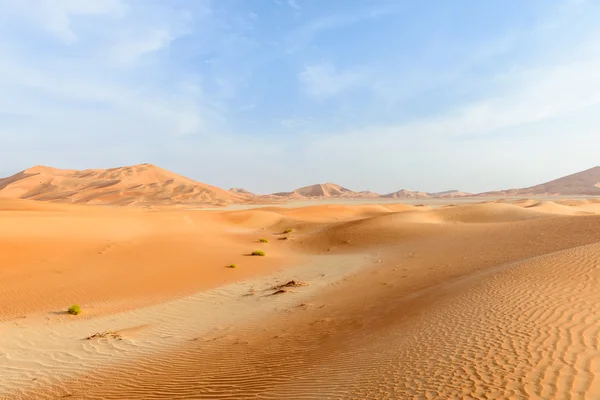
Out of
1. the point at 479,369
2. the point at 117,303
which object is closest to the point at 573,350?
the point at 479,369

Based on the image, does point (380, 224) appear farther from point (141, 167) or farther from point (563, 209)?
point (141, 167)

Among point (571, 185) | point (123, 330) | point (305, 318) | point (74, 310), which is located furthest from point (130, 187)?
point (571, 185)

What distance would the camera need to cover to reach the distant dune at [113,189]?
9975cm

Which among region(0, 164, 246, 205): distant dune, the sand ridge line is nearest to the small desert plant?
the sand ridge line

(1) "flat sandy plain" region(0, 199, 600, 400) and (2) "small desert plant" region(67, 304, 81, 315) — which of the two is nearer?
(1) "flat sandy plain" region(0, 199, 600, 400)

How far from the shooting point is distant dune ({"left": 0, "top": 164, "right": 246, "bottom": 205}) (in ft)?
327

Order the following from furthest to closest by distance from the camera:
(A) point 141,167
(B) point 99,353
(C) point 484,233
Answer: (A) point 141,167, (C) point 484,233, (B) point 99,353

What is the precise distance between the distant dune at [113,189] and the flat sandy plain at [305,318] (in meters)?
80.1

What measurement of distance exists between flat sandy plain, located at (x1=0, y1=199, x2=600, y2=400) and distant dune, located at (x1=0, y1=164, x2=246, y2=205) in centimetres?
8007

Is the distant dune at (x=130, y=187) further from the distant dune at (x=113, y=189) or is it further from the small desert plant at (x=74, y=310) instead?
the small desert plant at (x=74, y=310)

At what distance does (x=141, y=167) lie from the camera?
14475cm

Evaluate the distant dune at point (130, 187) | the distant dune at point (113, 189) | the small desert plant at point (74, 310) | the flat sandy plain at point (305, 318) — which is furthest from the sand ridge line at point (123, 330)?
the distant dune at point (113, 189)

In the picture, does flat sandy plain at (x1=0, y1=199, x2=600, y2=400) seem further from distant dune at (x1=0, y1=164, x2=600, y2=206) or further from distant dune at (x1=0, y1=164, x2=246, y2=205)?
distant dune at (x1=0, y1=164, x2=246, y2=205)

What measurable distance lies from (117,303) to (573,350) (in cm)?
1291
